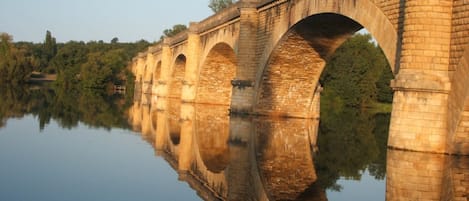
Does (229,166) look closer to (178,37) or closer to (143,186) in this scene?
(143,186)

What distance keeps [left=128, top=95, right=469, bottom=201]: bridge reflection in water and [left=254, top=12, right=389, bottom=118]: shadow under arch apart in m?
5.68

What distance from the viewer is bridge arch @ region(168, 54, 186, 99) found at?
52.2 metres

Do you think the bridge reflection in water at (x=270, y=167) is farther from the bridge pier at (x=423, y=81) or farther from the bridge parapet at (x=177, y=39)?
the bridge parapet at (x=177, y=39)

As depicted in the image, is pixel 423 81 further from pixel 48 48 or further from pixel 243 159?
pixel 48 48

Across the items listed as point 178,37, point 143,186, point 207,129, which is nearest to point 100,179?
point 143,186

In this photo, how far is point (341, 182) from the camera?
35.1 feet

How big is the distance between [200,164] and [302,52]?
45.1 feet

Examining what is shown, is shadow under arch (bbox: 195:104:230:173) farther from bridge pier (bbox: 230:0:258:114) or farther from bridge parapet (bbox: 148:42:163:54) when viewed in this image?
bridge parapet (bbox: 148:42:163:54)

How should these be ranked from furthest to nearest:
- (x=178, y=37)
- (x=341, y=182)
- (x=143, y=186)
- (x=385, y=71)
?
1. (x=385, y=71)
2. (x=178, y=37)
3. (x=341, y=182)
4. (x=143, y=186)

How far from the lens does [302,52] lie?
81.8ft

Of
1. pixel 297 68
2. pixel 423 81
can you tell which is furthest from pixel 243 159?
pixel 297 68

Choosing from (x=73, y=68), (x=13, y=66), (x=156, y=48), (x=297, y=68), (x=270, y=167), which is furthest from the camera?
(x=73, y=68)

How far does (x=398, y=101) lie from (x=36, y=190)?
8.74 metres

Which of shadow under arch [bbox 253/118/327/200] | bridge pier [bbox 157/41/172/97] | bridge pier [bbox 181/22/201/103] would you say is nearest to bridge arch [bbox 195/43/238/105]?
bridge pier [bbox 181/22/201/103]
